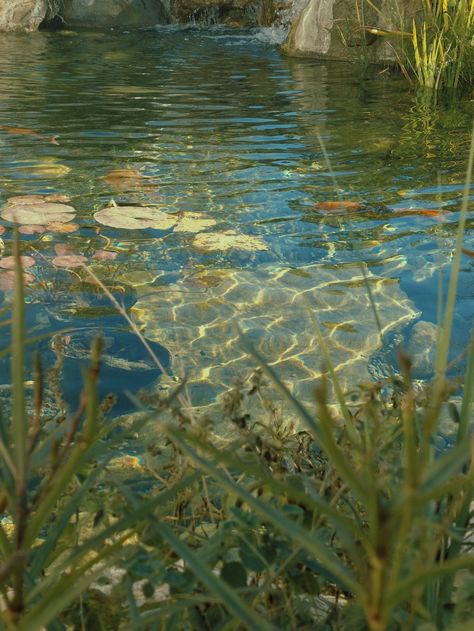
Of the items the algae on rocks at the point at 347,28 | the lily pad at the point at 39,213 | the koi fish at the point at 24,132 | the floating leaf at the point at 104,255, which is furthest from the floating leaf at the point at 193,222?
the algae on rocks at the point at 347,28

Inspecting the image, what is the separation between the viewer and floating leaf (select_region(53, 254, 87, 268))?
4293mm

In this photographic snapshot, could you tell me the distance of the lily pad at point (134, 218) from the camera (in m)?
4.87

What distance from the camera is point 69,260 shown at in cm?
434

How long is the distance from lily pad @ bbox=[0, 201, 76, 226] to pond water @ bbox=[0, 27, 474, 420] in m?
0.09

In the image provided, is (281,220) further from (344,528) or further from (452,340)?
(344,528)

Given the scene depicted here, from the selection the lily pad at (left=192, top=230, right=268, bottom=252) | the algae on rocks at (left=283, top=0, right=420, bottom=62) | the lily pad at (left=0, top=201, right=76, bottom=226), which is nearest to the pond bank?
the algae on rocks at (left=283, top=0, right=420, bottom=62)

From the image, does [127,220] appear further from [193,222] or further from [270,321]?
[270,321]

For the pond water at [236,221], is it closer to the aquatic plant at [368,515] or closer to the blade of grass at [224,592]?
the aquatic plant at [368,515]

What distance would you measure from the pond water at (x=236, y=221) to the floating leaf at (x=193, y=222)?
17 mm

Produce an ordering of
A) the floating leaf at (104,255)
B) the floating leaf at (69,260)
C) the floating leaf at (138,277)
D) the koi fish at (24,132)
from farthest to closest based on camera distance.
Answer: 1. the koi fish at (24,132)
2. the floating leaf at (104,255)
3. the floating leaf at (69,260)
4. the floating leaf at (138,277)

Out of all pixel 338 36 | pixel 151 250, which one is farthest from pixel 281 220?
pixel 338 36

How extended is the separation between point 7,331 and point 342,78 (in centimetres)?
746

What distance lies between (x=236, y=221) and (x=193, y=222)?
9.9 inches

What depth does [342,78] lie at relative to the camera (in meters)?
10.2
